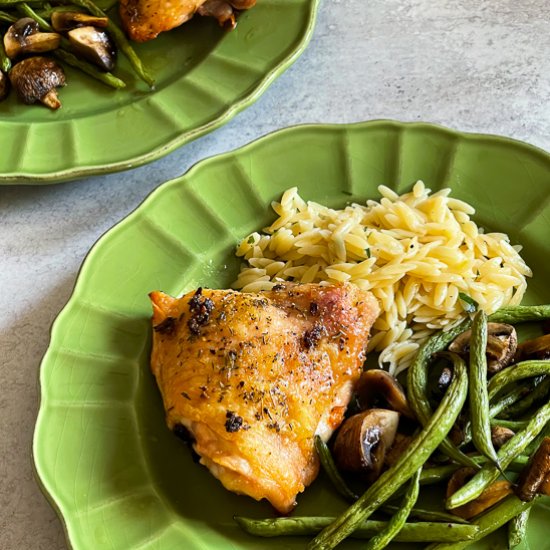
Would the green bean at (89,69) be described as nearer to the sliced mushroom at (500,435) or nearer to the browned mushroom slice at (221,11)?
the browned mushroom slice at (221,11)

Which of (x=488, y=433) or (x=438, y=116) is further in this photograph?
(x=438, y=116)

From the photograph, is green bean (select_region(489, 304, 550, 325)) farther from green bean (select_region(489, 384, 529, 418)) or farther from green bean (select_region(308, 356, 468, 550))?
green bean (select_region(308, 356, 468, 550))

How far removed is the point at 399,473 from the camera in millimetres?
2703

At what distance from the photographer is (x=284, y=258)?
3.55m

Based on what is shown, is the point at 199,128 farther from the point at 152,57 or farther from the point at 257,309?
the point at 257,309

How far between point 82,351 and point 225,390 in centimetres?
73

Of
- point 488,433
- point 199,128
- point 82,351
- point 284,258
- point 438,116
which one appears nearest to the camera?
point 488,433

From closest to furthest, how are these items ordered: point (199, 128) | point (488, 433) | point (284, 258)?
point (488, 433) → point (284, 258) → point (199, 128)

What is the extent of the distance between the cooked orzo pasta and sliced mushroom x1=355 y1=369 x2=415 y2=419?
16 centimetres

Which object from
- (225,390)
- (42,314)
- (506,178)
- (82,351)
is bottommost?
(42,314)

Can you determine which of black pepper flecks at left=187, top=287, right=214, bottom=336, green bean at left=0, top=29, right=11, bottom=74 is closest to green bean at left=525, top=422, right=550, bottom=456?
black pepper flecks at left=187, top=287, right=214, bottom=336

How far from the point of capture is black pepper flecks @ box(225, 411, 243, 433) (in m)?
2.77

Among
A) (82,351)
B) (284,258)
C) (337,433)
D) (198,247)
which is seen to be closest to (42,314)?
(82,351)

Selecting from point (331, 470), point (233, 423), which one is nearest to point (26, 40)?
point (233, 423)
